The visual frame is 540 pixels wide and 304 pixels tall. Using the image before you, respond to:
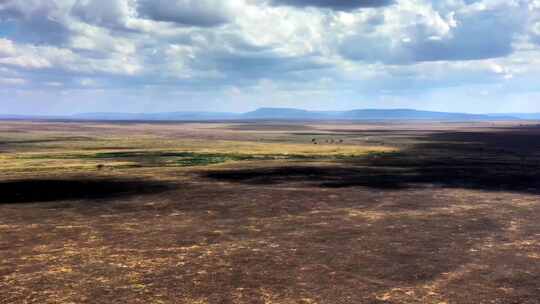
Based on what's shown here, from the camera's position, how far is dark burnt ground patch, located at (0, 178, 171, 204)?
35.1 meters

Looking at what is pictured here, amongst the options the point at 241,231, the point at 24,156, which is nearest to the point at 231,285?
the point at 241,231

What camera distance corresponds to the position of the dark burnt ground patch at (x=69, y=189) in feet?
115

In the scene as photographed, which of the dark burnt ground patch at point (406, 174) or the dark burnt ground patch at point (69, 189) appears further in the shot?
the dark burnt ground patch at point (406, 174)

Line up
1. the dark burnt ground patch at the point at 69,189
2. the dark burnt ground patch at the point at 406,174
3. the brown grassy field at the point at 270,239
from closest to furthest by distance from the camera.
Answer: the brown grassy field at the point at 270,239, the dark burnt ground patch at the point at 69,189, the dark burnt ground patch at the point at 406,174

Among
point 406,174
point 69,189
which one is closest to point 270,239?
point 69,189

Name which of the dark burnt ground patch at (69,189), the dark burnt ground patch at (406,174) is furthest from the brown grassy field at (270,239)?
the dark burnt ground patch at (406,174)

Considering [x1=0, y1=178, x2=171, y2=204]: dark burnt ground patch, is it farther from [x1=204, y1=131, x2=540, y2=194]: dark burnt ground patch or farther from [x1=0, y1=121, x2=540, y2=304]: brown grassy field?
[x1=204, y1=131, x2=540, y2=194]: dark burnt ground patch

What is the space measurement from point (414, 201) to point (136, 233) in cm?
1855

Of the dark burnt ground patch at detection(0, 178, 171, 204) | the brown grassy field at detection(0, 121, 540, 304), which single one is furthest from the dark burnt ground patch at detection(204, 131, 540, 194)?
the dark burnt ground patch at detection(0, 178, 171, 204)

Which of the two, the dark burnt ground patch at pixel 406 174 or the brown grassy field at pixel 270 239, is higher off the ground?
the dark burnt ground patch at pixel 406 174

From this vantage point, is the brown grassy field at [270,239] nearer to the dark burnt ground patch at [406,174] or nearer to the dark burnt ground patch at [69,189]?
the dark burnt ground patch at [69,189]

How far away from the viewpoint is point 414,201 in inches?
1308

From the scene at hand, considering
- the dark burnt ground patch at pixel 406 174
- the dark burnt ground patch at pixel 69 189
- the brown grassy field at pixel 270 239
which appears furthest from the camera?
the dark burnt ground patch at pixel 406 174

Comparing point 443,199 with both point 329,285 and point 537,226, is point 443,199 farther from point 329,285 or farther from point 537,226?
point 329,285
